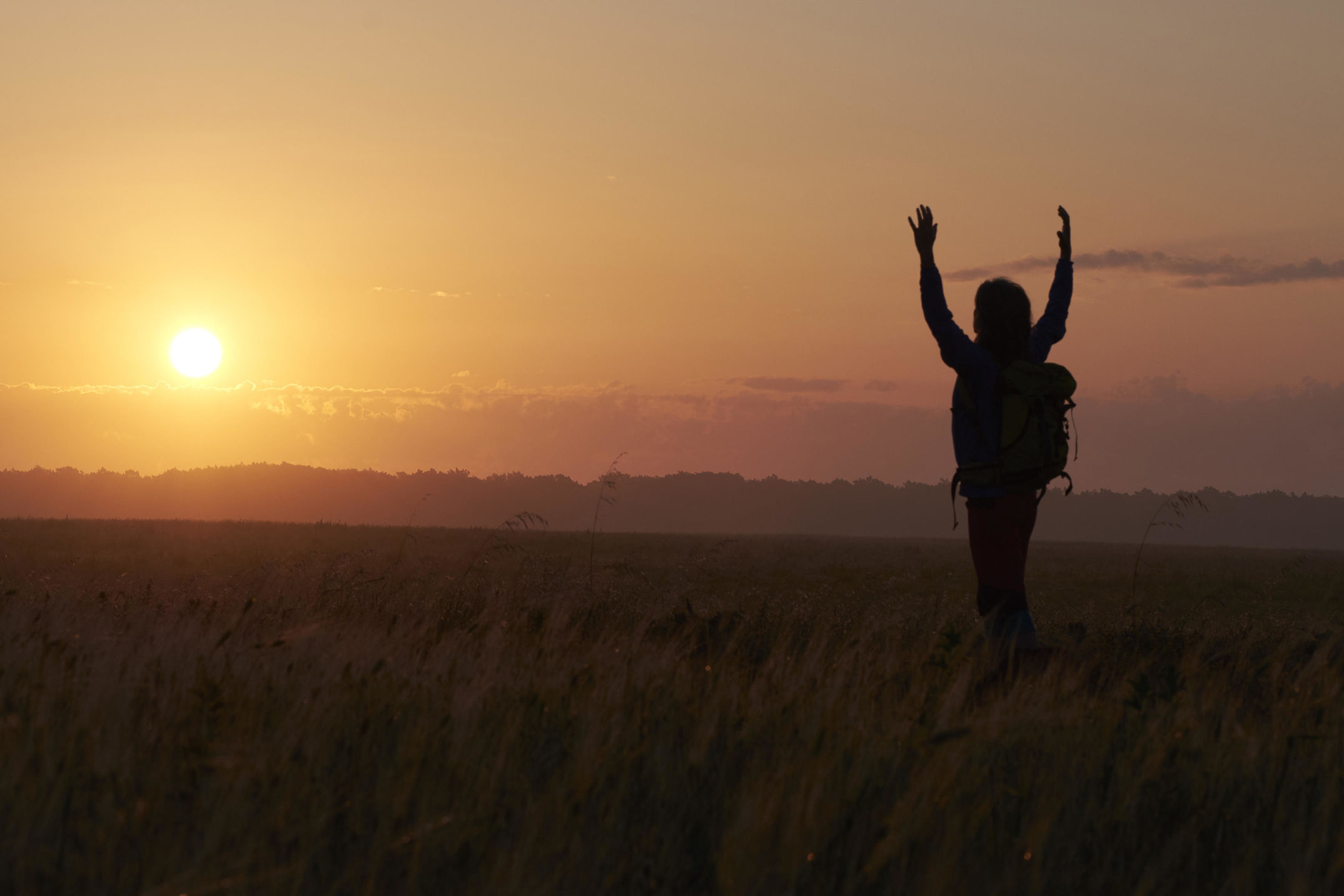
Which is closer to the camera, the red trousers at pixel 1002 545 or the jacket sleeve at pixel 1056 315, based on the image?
the red trousers at pixel 1002 545

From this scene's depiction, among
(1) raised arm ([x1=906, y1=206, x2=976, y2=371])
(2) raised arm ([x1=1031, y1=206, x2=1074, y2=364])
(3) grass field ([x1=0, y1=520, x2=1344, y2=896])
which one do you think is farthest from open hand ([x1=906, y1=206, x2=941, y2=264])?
(3) grass field ([x1=0, y1=520, x2=1344, y2=896])

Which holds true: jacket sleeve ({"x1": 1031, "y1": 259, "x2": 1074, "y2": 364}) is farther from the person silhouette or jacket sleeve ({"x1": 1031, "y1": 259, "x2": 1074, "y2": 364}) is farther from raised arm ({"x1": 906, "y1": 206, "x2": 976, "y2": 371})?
raised arm ({"x1": 906, "y1": 206, "x2": 976, "y2": 371})

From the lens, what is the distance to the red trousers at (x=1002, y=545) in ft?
22.8

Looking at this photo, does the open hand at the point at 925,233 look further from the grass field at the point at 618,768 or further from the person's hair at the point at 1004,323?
the grass field at the point at 618,768

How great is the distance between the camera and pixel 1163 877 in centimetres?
377

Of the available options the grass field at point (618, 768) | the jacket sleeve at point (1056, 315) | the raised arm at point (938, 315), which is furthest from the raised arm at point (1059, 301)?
the grass field at point (618, 768)

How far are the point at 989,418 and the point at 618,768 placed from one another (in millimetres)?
3683

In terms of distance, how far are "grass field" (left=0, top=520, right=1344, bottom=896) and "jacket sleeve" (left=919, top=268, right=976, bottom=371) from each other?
1740 millimetres

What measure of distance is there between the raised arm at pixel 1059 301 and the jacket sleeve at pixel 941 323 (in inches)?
39.2

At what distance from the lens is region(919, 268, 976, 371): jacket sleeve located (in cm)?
662

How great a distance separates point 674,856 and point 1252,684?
5.96 meters

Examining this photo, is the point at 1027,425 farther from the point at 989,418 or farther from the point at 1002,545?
the point at 1002,545

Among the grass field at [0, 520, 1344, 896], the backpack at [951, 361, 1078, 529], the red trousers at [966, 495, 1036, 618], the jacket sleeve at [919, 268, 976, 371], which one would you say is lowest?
the grass field at [0, 520, 1344, 896]

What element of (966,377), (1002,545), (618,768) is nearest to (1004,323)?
(966,377)
